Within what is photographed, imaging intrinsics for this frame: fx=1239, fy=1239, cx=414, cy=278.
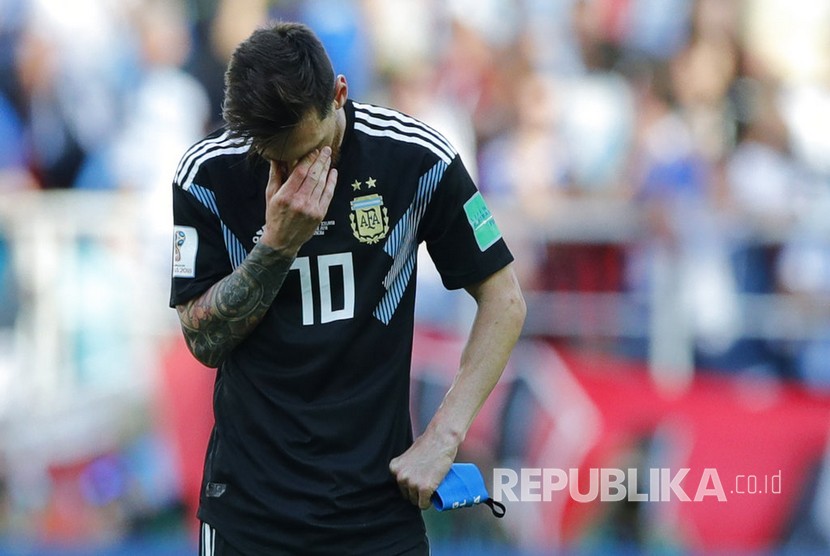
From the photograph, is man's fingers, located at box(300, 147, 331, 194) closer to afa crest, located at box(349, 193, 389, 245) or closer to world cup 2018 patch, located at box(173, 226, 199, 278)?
afa crest, located at box(349, 193, 389, 245)

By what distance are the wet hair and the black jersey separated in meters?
0.22

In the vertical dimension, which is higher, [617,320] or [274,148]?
[274,148]

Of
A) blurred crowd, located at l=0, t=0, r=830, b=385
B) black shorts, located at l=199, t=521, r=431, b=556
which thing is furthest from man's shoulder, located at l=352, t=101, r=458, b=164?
blurred crowd, located at l=0, t=0, r=830, b=385

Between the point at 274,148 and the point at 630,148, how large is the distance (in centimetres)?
490

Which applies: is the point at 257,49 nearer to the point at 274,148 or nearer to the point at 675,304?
the point at 274,148

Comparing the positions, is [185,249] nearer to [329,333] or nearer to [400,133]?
[329,333]

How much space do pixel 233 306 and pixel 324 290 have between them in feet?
0.74

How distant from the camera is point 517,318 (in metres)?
2.99

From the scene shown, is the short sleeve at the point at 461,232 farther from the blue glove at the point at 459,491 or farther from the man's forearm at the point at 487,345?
the blue glove at the point at 459,491

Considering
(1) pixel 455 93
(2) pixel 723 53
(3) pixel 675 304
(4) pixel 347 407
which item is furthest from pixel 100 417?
(4) pixel 347 407

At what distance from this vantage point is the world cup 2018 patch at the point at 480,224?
295cm

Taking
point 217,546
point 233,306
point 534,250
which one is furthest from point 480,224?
point 534,250

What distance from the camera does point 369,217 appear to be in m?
2.90

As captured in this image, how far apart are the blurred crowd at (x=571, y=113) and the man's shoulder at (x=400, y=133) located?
4231mm
